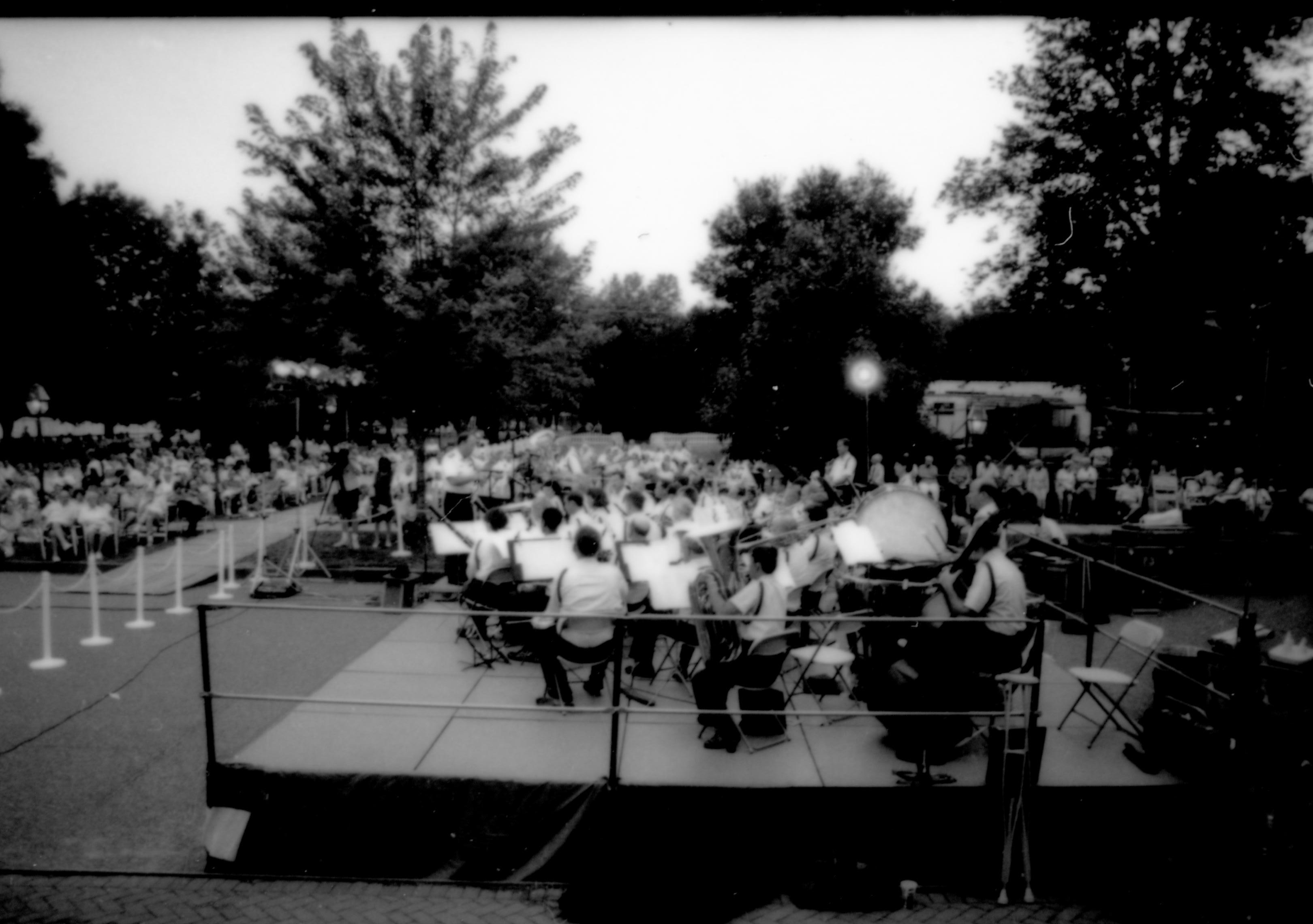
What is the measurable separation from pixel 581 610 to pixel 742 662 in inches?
49.9

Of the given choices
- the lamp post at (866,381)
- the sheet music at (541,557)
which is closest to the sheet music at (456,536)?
the sheet music at (541,557)

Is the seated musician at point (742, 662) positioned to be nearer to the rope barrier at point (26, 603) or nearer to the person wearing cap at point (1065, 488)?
the rope barrier at point (26, 603)

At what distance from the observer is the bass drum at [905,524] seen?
669 cm

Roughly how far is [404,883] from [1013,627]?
14.6ft

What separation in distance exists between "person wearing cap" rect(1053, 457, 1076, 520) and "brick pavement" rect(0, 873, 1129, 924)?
15934 mm

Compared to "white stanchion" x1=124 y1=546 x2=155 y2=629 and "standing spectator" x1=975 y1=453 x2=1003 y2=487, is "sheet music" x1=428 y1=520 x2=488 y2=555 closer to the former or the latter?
"white stanchion" x1=124 y1=546 x2=155 y2=629

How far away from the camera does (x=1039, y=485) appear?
19.8m

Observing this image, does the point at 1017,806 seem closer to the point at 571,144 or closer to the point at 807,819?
the point at 807,819

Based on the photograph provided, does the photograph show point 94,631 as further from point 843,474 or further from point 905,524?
point 843,474

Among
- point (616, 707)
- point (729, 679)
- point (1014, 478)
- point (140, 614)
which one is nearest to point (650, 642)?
point (729, 679)

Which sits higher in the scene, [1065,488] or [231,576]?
[1065,488]

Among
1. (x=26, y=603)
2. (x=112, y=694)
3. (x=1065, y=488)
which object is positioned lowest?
(x=112, y=694)

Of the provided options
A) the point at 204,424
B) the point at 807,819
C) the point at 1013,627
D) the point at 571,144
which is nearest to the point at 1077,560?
the point at 1013,627

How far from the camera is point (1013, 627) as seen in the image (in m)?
5.73
